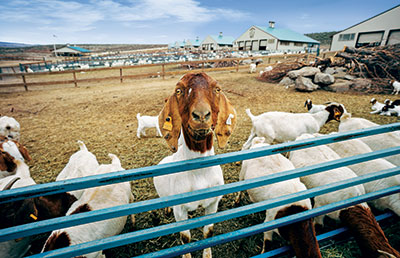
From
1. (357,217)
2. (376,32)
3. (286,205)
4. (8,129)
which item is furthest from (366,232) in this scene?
(376,32)

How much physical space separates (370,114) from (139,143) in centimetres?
912

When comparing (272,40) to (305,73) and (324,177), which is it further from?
(324,177)

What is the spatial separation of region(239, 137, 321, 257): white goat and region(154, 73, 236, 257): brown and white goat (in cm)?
100

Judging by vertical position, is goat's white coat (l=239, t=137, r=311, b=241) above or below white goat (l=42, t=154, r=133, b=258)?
above

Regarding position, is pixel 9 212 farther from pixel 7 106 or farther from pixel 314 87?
pixel 314 87

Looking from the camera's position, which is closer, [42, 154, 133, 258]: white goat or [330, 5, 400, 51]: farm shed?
[42, 154, 133, 258]: white goat

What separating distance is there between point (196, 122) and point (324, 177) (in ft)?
8.72

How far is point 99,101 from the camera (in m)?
10.2

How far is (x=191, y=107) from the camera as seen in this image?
1.49m

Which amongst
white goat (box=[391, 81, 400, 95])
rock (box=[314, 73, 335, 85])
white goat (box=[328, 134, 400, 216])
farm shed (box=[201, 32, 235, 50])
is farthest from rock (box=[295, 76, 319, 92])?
farm shed (box=[201, 32, 235, 50])

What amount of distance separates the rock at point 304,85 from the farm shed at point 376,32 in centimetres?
2421

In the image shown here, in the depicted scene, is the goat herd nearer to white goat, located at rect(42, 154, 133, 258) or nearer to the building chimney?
white goat, located at rect(42, 154, 133, 258)

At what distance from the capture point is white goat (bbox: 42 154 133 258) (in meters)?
2.09

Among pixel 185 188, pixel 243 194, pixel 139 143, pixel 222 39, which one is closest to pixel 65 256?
pixel 185 188
